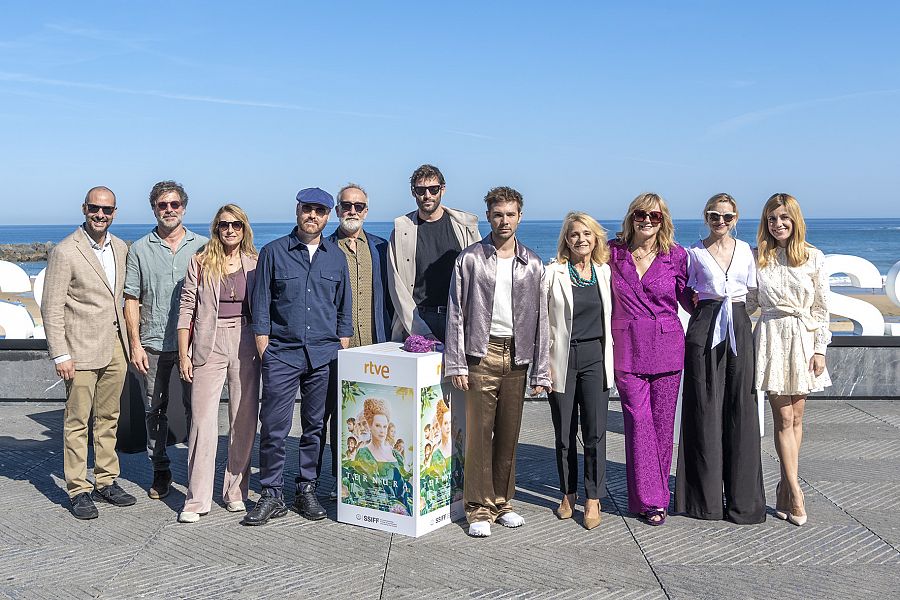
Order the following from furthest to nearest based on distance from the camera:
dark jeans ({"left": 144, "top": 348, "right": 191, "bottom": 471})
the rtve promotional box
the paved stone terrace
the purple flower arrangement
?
dark jeans ({"left": 144, "top": 348, "right": 191, "bottom": 471}) < the purple flower arrangement < the rtve promotional box < the paved stone terrace

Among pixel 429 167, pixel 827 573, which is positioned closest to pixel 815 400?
pixel 827 573

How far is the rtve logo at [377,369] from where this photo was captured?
4695 millimetres

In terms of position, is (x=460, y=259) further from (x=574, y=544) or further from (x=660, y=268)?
(x=574, y=544)

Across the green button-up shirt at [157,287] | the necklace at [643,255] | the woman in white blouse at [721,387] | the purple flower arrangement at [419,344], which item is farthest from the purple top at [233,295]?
the woman in white blouse at [721,387]

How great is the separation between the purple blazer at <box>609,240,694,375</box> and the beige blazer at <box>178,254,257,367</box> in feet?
7.20

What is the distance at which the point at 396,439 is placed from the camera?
4.73 metres

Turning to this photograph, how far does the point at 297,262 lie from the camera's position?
4.92 metres

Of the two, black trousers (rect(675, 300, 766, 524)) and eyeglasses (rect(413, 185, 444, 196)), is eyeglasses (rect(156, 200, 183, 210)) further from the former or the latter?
black trousers (rect(675, 300, 766, 524))

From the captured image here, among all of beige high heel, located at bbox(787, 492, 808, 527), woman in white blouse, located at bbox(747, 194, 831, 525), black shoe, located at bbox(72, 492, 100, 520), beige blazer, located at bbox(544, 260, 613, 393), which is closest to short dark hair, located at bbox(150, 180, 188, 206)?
black shoe, located at bbox(72, 492, 100, 520)

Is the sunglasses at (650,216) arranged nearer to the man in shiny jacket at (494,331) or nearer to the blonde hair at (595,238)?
the blonde hair at (595,238)

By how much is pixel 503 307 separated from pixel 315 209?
4.10 ft

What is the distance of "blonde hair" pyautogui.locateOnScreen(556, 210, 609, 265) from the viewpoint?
4887 mm

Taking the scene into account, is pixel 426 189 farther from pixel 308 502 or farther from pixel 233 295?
pixel 308 502

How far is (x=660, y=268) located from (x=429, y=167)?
154cm
